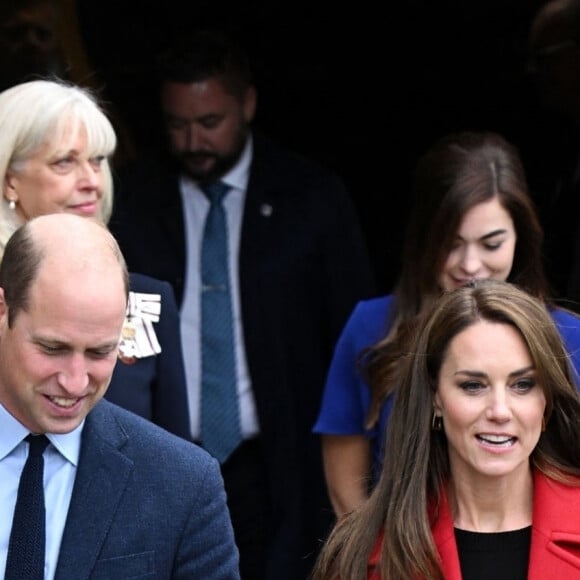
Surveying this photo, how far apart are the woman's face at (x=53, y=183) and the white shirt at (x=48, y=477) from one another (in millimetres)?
949

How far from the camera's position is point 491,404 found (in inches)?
133

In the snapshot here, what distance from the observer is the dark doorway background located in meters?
6.18

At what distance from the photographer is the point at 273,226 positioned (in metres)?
5.18

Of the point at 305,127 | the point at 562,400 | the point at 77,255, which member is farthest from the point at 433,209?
the point at 305,127

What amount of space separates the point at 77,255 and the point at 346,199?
2207 mm

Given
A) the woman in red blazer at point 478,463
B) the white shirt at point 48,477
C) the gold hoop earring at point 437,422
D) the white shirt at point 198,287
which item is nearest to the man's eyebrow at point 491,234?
the woman in red blazer at point 478,463

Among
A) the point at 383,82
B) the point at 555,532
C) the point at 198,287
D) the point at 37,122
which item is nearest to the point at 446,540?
the point at 555,532

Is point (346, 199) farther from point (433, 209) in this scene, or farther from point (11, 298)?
point (11, 298)

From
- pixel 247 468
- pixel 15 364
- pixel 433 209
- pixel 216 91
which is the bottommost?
pixel 247 468

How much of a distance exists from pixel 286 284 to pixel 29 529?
2.14m

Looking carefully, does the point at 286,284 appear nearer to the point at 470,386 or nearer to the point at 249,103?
the point at 249,103

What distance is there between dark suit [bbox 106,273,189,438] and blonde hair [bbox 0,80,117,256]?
353 mm

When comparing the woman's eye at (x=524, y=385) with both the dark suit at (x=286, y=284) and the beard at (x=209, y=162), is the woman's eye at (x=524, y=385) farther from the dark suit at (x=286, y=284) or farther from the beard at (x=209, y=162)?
the beard at (x=209, y=162)

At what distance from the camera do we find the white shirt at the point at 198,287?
5047 mm
